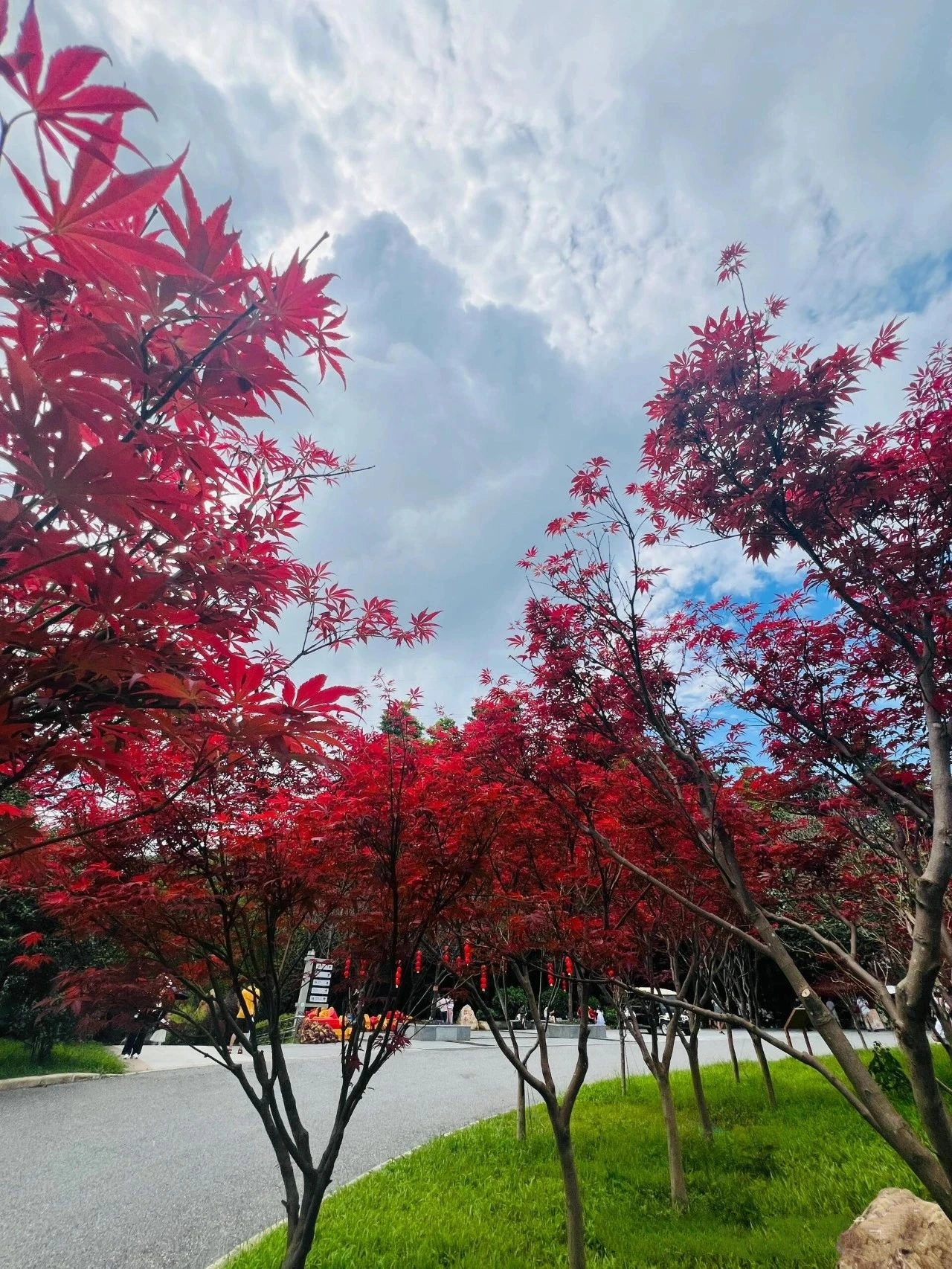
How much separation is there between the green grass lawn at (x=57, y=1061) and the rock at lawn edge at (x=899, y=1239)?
11.9 meters

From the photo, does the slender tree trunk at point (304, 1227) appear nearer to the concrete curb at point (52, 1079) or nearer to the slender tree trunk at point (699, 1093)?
the slender tree trunk at point (699, 1093)

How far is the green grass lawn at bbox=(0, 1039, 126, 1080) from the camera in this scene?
10641mm

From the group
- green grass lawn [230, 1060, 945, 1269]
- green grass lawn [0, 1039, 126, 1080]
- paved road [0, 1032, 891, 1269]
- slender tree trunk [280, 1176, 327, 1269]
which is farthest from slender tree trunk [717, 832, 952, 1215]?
green grass lawn [0, 1039, 126, 1080]

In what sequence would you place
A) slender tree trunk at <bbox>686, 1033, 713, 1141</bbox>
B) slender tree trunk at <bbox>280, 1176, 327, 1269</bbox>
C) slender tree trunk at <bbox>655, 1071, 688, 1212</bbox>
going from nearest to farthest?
1. slender tree trunk at <bbox>280, 1176, 327, 1269</bbox>
2. slender tree trunk at <bbox>655, 1071, 688, 1212</bbox>
3. slender tree trunk at <bbox>686, 1033, 713, 1141</bbox>

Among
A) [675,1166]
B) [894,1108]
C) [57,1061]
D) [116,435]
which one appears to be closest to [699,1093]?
[675,1166]

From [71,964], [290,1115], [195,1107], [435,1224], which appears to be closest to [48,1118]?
[195,1107]

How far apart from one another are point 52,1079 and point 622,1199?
9516 millimetres

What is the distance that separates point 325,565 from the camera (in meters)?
3.72

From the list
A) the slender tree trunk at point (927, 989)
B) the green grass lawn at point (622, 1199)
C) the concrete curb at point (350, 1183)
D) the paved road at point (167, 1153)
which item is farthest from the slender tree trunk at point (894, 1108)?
the paved road at point (167, 1153)

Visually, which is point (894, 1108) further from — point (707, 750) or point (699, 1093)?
point (699, 1093)

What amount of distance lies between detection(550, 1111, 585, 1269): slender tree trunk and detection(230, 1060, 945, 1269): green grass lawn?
0.45m

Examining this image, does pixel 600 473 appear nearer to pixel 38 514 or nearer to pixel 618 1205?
pixel 38 514

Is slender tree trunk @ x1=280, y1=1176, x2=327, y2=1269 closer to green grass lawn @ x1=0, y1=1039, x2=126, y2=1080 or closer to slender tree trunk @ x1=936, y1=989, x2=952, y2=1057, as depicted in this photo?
slender tree trunk @ x1=936, y1=989, x2=952, y2=1057

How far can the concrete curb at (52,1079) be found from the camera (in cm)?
959
